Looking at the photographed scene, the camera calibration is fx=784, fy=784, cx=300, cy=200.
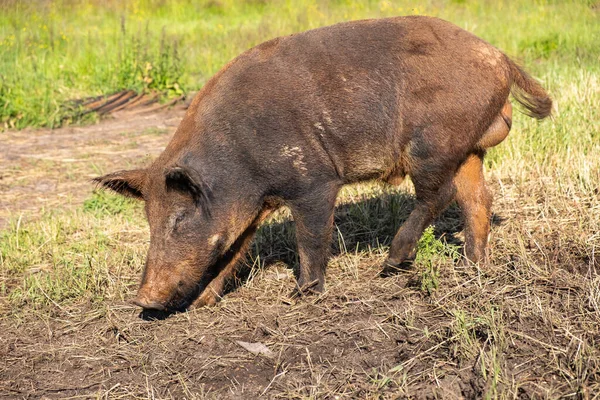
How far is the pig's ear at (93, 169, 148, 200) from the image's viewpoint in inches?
181

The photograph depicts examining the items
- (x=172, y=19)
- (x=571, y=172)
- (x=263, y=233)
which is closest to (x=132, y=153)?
(x=263, y=233)

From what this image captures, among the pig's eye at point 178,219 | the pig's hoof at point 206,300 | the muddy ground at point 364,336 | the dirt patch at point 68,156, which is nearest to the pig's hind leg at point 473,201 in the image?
the muddy ground at point 364,336

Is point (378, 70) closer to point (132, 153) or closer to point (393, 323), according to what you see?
point (393, 323)

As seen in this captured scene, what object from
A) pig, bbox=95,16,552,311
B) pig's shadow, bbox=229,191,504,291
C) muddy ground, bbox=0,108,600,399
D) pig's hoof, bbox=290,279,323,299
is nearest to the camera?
muddy ground, bbox=0,108,600,399

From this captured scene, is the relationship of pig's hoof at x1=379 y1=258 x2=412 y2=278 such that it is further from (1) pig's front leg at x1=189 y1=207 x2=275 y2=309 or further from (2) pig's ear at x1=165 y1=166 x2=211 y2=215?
(2) pig's ear at x1=165 y1=166 x2=211 y2=215

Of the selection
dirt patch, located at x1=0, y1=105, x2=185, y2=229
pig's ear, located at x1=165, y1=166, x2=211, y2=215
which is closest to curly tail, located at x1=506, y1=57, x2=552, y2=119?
pig's ear, located at x1=165, y1=166, x2=211, y2=215

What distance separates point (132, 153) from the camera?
8.09 m

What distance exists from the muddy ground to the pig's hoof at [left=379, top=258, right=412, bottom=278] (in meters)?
0.06

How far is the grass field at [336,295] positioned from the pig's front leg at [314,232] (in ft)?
0.47

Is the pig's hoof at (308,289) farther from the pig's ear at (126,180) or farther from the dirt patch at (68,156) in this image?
the dirt patch at (68,156)

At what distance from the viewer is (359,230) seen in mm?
5793

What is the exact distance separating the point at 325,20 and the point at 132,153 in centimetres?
548

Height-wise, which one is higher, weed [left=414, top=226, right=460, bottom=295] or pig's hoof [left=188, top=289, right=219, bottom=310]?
weed [left=414, top=226, right=460, bottom=295]

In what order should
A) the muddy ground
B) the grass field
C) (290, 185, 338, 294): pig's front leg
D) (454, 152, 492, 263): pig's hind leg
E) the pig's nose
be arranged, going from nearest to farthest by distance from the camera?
the muddy ground
the grass field
the pig's nose
(290, 185, 338, 294): pig's front leg
(454, 152, 492, 263): pig's hind leg
